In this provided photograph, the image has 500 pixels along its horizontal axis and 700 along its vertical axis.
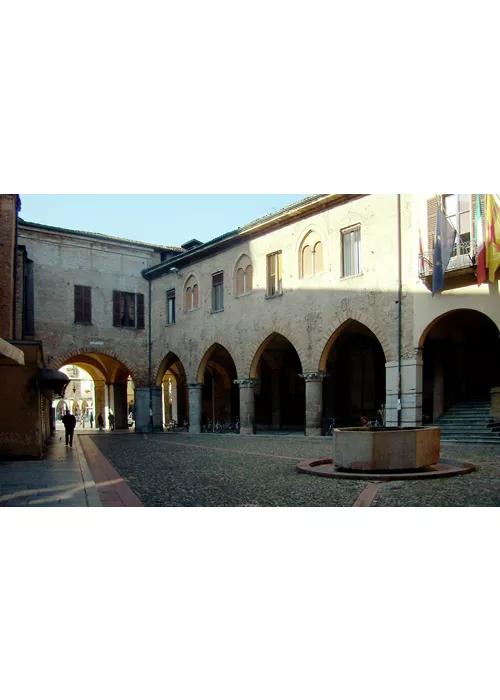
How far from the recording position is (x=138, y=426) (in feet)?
98.9

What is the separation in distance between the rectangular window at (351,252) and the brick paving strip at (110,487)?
10117 mm

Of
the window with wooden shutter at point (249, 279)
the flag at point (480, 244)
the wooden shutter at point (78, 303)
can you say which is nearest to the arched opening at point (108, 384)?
the wooden shutter at point (78, 303)

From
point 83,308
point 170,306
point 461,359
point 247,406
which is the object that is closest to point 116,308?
point 83,308

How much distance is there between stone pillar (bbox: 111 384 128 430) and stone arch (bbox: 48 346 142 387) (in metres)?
4.58

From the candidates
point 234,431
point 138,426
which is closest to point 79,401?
point 138,426

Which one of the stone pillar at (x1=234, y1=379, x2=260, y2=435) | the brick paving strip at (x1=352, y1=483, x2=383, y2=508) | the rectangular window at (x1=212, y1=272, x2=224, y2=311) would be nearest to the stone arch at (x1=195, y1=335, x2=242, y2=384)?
the stone pillar at (x1=234, y1=379, x2=260, y2=435)

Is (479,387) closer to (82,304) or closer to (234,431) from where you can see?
(234,431)

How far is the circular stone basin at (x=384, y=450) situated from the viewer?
9.54 m

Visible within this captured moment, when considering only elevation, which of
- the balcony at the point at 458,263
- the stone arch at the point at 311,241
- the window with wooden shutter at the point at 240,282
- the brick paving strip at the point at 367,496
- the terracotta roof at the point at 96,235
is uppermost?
the terracotta roof at the point at 96,235

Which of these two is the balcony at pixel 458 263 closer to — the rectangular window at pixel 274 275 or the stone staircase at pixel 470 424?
the stone staircase at pixel 470 424

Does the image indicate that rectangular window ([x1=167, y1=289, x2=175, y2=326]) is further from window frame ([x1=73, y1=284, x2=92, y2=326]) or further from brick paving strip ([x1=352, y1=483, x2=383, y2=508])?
brick paving strip ([x1=352, y1=483, x2=383, y2=508])

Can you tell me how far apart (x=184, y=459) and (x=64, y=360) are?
51.0 feet

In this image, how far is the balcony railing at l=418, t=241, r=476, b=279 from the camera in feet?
53.9
